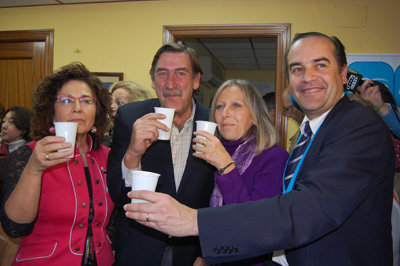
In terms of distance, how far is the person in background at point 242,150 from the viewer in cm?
140

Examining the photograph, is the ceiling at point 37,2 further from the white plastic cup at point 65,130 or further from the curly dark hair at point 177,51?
the white plastic cup at point 65,130

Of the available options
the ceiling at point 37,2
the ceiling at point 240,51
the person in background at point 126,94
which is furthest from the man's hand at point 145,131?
the ceiling at point 240,51

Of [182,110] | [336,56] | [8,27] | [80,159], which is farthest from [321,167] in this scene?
[8,27]

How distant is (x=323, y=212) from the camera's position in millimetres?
921

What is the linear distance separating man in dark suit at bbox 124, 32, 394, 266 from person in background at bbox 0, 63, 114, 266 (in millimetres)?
614

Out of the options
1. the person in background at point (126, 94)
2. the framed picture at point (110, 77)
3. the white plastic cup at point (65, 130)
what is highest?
the framed picture at point (110, 77)

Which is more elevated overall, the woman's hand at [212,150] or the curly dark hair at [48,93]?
the curly dark hair at [48,93]

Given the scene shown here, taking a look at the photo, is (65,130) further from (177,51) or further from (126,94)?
(126,94)

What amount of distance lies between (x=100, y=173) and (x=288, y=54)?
3.85 feet

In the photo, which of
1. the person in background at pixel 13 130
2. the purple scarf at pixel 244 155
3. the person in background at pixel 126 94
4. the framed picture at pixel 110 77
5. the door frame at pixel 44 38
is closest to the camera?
the purple scarf at pixel 244 155

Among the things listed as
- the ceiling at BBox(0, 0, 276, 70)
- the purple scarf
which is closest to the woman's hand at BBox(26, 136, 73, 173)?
the purple scarf

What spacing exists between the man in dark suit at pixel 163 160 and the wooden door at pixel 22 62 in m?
2.79

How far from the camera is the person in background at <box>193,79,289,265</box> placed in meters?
1.40

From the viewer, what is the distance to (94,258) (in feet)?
5.08
